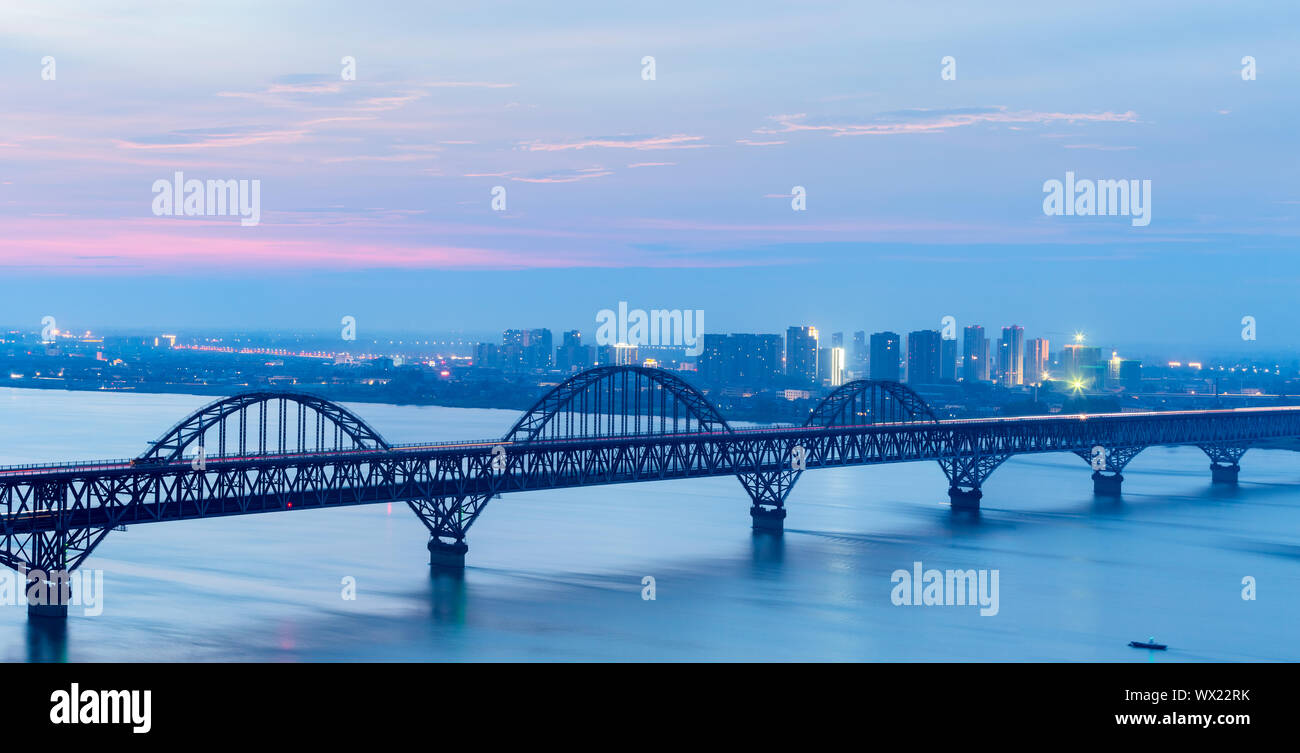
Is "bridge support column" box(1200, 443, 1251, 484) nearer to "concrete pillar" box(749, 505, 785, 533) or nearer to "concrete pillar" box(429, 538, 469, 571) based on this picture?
"concrete pillar" box(749, 505, 785, 533)

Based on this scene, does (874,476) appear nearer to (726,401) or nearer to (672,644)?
(672,644)

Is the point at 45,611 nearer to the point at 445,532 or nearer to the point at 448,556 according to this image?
the point at 448,556

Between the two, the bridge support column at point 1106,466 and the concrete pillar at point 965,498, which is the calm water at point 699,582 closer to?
the concrete pillar at point 965,498

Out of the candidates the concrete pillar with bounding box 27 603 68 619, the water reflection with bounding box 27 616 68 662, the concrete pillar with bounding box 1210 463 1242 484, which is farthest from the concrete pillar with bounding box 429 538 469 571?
the concrete pillar with bounding box 1210 463 1242 484

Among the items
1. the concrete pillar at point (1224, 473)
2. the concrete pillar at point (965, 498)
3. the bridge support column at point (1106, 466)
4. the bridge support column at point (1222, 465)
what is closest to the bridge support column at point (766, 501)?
the concrete pillar at point (965, 498)

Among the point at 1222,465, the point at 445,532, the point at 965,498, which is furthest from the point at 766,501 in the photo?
the point at 1222,465
